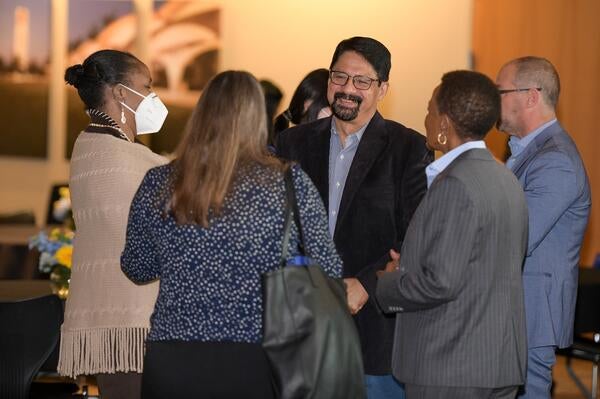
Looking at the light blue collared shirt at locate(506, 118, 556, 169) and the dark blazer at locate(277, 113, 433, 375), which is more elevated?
the light blue collared shirt at locate(506, 118, 556, 169)

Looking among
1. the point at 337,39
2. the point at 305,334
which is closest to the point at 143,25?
the point at 337,39

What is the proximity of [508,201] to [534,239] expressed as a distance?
83cm

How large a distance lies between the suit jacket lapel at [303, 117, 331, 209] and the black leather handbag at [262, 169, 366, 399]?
Result: 3.21 ft

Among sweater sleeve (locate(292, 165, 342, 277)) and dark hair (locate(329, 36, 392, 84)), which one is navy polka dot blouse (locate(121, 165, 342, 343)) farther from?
dark hair (locate(329, 36, 392, 84))

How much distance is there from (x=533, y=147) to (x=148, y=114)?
58.5 inches

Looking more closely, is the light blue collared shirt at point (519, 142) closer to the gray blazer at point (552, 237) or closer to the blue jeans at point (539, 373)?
the gray blazer at point (552, 237)

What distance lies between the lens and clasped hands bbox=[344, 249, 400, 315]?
343 centimetres

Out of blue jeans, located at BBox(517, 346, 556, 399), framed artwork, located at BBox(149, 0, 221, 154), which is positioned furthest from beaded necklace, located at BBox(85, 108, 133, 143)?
framed artwork, located at BBox(149, 0, 221, 154)

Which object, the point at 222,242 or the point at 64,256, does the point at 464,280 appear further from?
the point at 64,256

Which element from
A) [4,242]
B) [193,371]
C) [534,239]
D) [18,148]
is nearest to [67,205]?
[4,242]

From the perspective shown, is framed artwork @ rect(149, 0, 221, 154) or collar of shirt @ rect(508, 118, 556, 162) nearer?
collar of shirt @ rect(508, 118, 556, 162)

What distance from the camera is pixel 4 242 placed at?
7320mm

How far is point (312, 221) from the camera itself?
2803 millimetres

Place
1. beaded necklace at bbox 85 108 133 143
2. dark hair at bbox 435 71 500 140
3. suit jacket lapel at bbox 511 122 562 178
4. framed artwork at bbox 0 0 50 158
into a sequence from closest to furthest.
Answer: dark hair at bbox 435 71 500 140 → beaded necklace at bbox 85 108 133 143 → suit jacket lapel at bbox 511 122 562 178 → framed artwork at bbox 0 0 50 158
